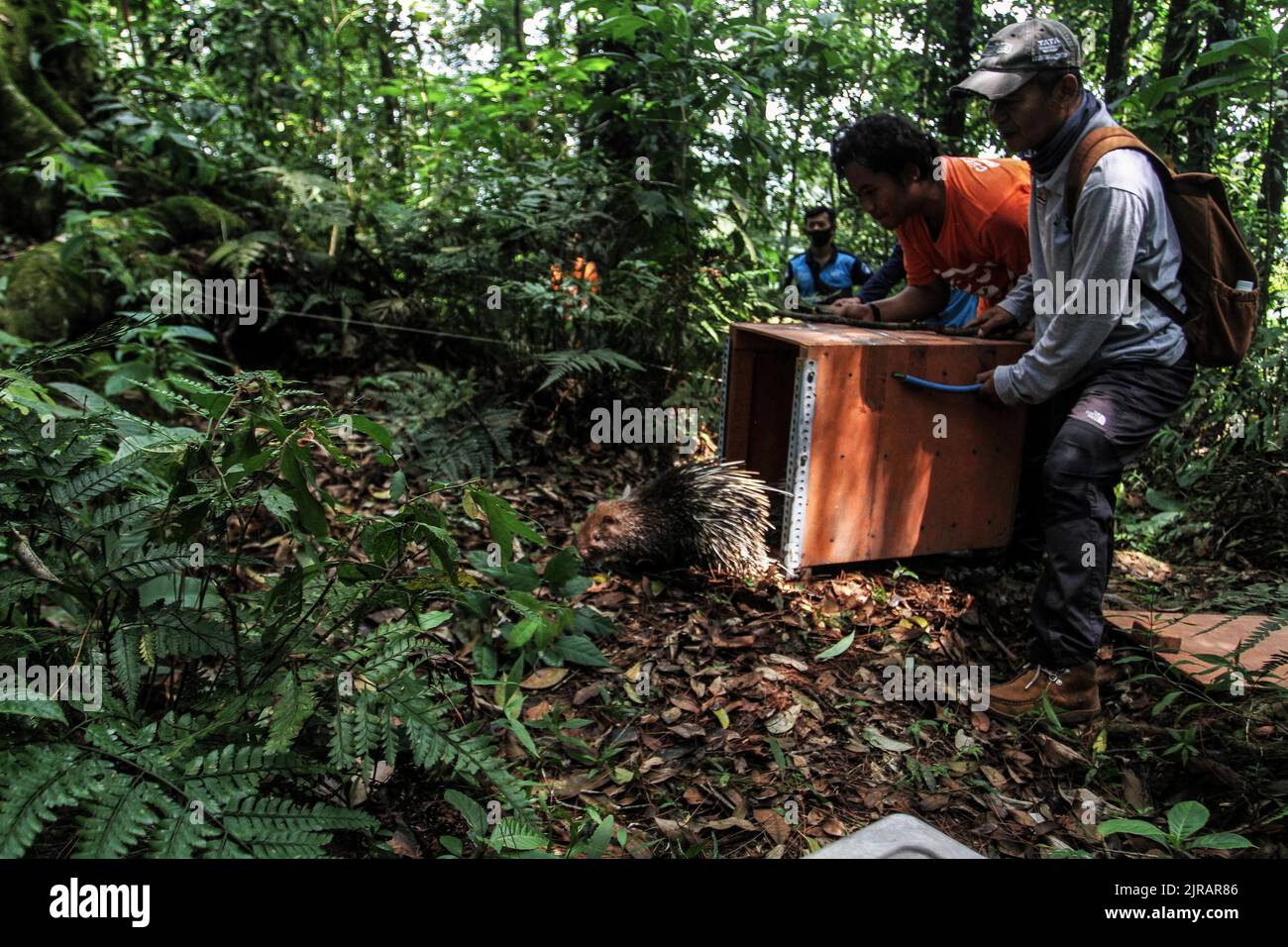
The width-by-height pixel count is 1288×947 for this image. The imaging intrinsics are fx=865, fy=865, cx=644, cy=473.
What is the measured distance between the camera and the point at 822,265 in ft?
24.6

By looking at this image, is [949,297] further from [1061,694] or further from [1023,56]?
[1061,694]

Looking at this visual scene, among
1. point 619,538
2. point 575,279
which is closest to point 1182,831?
point 619,538

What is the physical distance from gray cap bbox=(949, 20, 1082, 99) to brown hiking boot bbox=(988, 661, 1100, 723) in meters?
2.19

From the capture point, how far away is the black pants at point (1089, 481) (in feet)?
10.6

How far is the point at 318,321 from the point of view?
611cm

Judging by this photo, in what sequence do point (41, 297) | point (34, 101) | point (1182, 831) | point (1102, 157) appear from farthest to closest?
1. point (34, 101)
2. point (41, 297)
3. point (1102, 157)
4. point (1182, 831)

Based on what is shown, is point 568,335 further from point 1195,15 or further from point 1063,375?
point 1195,15

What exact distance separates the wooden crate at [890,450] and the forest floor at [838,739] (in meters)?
0.28

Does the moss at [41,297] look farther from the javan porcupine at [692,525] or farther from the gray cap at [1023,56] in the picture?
the gray cap at [1023,56]

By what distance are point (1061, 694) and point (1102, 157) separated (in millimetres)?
2001

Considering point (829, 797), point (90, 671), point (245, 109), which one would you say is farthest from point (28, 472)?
point (245, 109)

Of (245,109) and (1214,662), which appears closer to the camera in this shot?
(1214,662)

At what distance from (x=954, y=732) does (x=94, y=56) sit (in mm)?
7973

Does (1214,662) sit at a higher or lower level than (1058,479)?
lower
